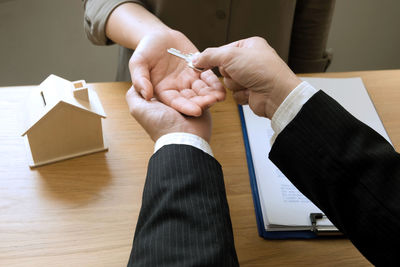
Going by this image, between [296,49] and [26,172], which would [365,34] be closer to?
[296,49]

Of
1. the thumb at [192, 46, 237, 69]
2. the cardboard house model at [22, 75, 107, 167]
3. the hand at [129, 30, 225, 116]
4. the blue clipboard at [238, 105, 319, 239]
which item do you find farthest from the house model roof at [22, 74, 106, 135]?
the blue clipboard at [238, 105, 319, 239]

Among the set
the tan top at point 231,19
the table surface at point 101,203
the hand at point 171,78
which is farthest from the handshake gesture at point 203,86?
the tan top at point 231,19

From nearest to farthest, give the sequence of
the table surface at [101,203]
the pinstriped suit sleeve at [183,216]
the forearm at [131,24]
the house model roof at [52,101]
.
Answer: the pinstriped suit sleeve at [183,216] < the table surface at [101,203] < the house model roof at [52,101] < the forearm at [131,24]

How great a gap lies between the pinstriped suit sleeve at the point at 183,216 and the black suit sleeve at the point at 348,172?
147mm

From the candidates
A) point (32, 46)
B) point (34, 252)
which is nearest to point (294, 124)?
point (34, 252)

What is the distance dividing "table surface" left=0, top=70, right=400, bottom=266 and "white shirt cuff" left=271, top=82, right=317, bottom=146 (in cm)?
18

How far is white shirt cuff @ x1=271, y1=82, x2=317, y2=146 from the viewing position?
72 cm

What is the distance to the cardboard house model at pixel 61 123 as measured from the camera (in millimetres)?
820

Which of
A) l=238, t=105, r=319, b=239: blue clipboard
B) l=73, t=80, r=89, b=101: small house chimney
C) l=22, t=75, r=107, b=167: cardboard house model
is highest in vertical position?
l=73, t=80, r=89, b=101: small house chimney

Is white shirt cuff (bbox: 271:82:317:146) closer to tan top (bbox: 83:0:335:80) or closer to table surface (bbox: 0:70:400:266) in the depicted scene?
table surface (bbox: 0:70:400:266)

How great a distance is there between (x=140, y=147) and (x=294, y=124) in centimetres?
38

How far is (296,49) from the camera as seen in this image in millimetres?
1352

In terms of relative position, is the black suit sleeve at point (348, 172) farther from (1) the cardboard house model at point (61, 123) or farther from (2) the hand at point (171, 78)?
(1) the cardboard house model at point (61, 123)

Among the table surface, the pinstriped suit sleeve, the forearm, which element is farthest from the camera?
the forearm
